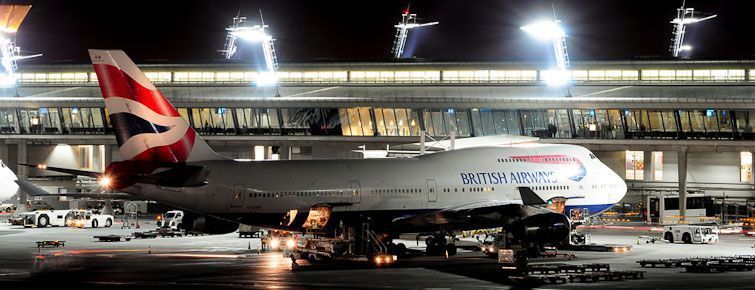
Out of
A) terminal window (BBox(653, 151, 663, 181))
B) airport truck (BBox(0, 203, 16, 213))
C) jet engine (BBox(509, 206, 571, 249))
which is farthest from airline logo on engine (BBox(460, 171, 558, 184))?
airport truck (BBox(0, 203, 16, 213))

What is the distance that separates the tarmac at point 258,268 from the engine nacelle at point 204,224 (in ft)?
4.49

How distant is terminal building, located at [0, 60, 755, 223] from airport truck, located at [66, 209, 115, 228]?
13.8 meters

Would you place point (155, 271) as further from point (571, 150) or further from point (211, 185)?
point (571, 150)

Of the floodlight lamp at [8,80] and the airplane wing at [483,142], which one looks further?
the floodlight lamp at [8,80]

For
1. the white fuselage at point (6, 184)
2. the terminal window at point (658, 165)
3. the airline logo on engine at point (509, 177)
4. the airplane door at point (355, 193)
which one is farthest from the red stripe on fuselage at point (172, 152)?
the terminal window at point (658, 165)

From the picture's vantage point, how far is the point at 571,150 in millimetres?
59312

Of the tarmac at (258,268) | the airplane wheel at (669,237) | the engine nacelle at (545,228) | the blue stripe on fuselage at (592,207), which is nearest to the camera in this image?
the tarmac at (258,268)

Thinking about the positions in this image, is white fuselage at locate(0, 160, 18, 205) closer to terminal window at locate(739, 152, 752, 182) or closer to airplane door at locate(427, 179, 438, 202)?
airplane door at locate(427, 179, 438, 202)

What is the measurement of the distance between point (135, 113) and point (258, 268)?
7993mm

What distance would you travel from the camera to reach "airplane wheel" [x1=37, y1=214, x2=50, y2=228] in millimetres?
83312

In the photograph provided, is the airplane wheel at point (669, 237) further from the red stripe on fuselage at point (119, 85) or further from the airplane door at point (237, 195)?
the red stripe on fuselage at point (119, 85)

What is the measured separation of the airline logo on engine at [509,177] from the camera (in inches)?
2137

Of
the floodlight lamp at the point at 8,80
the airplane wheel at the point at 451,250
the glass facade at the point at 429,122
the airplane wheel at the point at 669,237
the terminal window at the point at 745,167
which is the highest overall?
the floodlight lamp at the point at 8,80

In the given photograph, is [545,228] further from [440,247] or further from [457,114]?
[457,114]
